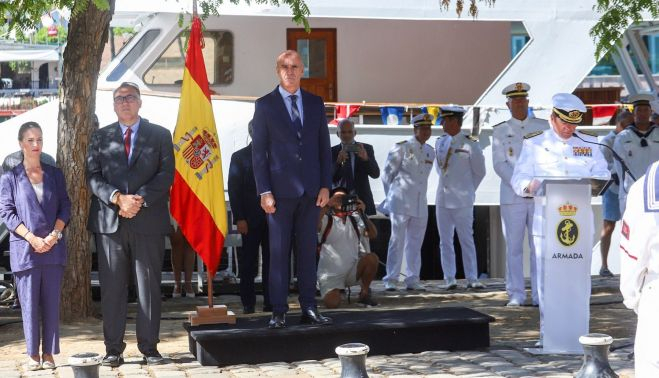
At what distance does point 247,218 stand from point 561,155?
4.05 metres

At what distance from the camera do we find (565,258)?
352 inches

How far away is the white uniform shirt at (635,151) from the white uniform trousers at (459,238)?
1.91 m

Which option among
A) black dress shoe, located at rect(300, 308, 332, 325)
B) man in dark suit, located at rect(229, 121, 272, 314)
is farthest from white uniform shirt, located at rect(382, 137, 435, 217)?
black dress shoe, located at rect(300, 308, 332, 325)

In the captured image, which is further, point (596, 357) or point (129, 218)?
point (129, 218)

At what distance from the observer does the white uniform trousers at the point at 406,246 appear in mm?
14674

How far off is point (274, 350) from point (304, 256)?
744 millimetres

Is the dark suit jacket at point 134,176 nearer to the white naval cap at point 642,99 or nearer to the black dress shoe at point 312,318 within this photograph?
the black dress shoe at point 312,318

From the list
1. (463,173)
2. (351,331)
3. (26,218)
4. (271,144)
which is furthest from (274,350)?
(463,173)

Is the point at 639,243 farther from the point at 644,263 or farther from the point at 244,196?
the point at 244,196

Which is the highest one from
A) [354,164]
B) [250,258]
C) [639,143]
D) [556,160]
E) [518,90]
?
[518,90]

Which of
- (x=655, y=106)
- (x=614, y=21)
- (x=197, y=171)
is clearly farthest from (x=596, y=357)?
(x=655, y=106)

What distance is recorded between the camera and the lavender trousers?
897 centimetres

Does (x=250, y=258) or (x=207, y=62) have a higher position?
(x=207, y=62)

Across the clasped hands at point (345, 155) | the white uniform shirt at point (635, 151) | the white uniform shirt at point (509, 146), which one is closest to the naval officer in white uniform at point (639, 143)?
the white uniform shirt at point (635, 151)
